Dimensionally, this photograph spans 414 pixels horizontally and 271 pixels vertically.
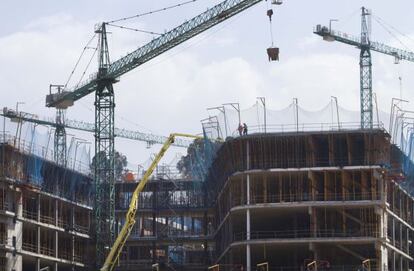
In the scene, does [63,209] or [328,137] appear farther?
[63,209]

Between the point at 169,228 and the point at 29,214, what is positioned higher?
the point at 29,214

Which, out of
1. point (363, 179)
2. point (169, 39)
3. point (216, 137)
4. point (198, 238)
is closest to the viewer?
point (363, 179)

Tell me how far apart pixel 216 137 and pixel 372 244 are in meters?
19.4

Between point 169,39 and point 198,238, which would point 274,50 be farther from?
point 198,238

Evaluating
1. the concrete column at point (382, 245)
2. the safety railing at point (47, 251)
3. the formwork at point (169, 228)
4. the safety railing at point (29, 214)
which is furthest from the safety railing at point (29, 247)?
the concrete column at point (382, 245)

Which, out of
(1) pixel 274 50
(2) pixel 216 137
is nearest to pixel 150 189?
(2) pixel 216 137

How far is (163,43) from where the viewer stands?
121562 millimetres

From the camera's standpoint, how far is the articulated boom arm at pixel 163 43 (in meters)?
116

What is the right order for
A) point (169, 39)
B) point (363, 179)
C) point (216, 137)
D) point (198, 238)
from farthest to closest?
point (198, 238), point (169, 39), point (216, 137), point (363, 179)

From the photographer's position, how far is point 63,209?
12300cm

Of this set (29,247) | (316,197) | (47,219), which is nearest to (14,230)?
(29,247)

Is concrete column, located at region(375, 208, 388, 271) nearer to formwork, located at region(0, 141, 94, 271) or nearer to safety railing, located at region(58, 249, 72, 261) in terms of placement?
formwork, located at region(0, 141, 94, 271)

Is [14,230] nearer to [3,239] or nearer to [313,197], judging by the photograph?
[3,239]

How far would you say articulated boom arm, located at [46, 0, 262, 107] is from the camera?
11550cm
